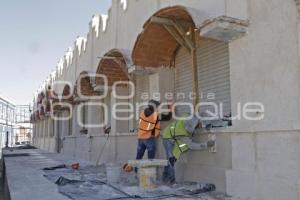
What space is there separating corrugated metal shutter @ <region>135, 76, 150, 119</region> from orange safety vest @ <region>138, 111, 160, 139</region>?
244 cm

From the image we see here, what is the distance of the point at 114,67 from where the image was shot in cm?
1220

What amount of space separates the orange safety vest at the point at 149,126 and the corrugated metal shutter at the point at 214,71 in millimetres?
1257

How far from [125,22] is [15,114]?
3556 centimetres

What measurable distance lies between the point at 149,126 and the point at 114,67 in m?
4.20

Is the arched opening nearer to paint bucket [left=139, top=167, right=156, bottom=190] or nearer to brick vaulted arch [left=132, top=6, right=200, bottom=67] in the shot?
brick vaulted arch [left=132, top=6, right=200, bottom=67]

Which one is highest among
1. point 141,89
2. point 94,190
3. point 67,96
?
point 67,96

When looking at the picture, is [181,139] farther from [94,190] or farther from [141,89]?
[141,89]

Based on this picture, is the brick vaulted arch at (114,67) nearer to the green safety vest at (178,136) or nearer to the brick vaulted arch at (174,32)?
the brick vaulted arch at (174,32)

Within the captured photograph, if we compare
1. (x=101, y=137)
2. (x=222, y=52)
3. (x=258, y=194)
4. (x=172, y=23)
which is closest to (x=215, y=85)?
(x=222, y=52)

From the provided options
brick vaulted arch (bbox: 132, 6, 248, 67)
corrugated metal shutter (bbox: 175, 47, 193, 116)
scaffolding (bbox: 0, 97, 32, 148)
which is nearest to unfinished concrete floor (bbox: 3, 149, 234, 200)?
corrugated metal shutter (bbox: 175, 47, 193, 116)

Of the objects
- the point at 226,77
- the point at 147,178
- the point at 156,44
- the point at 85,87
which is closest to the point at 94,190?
the point at 147,178

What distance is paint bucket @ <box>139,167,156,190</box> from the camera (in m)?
7.17

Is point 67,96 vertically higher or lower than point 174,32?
lower

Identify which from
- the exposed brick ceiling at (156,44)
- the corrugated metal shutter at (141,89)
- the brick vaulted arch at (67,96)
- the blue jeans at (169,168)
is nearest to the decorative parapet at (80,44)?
the brick vaulted arch at (67,96)
